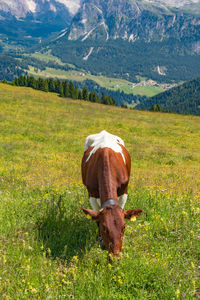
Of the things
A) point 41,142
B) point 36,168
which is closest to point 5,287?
point 36,168

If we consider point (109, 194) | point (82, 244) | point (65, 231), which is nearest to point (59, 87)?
point (65, 231)

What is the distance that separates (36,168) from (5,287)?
8.90m

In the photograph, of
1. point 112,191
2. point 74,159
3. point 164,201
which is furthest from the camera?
point 74,159

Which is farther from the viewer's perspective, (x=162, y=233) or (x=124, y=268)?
(x=162, y=233)

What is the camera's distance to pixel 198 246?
5672 mm

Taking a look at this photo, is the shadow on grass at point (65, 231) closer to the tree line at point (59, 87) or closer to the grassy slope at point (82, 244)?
the grassy slope at point (82, 244)

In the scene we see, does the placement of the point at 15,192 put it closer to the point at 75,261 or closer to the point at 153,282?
→ the point at 75,261

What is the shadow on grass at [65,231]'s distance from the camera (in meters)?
5.86

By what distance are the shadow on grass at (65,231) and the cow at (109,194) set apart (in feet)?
2.17

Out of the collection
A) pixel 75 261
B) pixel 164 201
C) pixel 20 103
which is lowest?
pixel 75 261

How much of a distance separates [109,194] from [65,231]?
5.68 ft

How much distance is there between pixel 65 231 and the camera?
641cm

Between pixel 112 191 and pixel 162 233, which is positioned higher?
pixel 112 191

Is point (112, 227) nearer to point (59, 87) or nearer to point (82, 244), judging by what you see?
point (82, 244)
